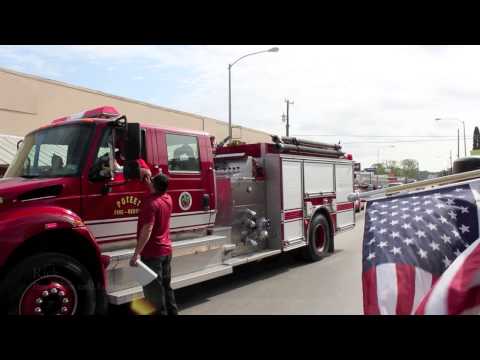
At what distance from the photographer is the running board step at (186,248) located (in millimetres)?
4867

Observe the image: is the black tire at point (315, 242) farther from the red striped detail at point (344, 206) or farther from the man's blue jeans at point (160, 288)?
the man's blue jeans at point (160, 288)

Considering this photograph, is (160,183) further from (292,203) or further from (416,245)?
(292,203)

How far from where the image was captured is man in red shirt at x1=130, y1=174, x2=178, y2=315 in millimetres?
4590

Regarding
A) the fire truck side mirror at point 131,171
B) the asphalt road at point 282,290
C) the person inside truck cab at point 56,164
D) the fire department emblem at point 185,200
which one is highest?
the person inside truck cab at point 56,164

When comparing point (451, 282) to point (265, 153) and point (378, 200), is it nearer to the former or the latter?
point (378, 200)

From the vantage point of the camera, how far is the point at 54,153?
5.02m

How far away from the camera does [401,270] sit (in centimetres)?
233

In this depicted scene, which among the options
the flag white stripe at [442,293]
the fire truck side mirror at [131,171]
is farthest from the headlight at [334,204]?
the flag white stripe at [442,293]

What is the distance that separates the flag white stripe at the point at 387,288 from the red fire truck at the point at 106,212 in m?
3.20

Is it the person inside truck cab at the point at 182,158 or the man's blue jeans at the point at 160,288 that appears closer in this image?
the man's blue jeans at the point at 160,288

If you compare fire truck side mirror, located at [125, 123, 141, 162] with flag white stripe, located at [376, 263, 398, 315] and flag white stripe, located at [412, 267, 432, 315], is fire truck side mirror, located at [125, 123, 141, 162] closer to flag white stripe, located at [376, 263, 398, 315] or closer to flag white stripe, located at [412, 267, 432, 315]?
flag white stripe, located at [376, 263, 398, 315]

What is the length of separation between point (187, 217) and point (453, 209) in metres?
4.24

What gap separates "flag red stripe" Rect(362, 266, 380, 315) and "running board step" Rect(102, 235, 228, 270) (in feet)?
10.7
